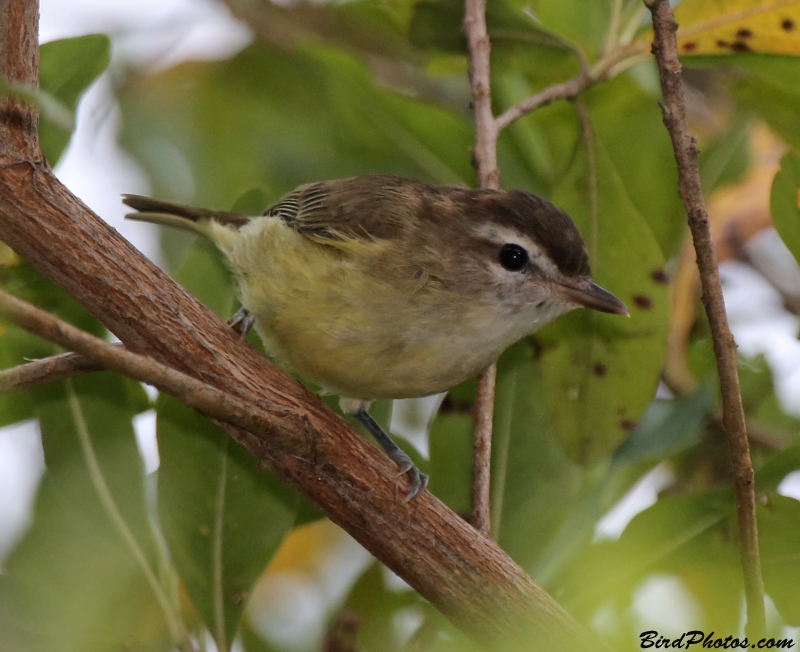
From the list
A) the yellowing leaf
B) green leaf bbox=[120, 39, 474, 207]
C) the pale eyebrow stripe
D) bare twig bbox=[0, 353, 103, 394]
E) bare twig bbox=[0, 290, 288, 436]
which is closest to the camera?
bare twig bbox=[0, 290, 288, 436]

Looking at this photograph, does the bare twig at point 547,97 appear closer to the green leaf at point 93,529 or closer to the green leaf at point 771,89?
the green leaf at point 771,89

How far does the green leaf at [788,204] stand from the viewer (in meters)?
2.96

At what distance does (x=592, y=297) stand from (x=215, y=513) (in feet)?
4.54

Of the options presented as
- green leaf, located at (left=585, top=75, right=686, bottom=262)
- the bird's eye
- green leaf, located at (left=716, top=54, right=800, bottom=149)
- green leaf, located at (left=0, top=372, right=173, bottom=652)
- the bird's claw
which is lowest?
green leaf, located at (left=0, top=372, right=173, bottom=652)

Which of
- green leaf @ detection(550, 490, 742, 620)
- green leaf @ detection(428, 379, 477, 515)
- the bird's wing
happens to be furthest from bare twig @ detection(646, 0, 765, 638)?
the bird's wing

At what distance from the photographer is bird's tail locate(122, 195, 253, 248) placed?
3785 mm

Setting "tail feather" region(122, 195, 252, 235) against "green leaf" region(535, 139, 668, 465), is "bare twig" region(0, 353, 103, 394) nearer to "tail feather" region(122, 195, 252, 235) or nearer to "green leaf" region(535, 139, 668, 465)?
"tail feather" region(122, 195, 252, 235)

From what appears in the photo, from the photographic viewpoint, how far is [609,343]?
A: 3309mm

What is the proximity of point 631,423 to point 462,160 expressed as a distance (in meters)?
1.31

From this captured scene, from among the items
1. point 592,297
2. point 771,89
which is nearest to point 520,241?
point 592,297

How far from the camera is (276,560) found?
4.25 m

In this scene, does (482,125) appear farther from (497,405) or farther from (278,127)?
(278,127)

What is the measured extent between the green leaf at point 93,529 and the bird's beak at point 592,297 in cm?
148

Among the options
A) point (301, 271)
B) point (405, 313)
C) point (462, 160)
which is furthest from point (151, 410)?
point (462, 160)
